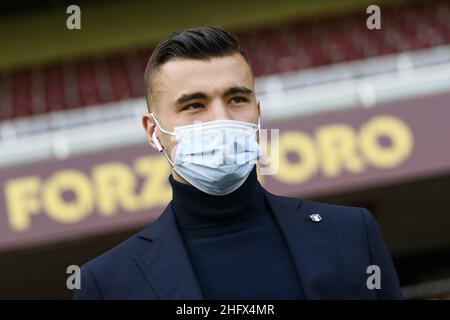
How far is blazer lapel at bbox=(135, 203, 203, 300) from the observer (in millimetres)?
2135

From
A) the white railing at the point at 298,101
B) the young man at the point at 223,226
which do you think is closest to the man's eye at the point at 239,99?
the young man at the point at 223,226

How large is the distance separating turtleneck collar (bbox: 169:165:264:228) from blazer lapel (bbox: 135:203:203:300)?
42 millimetres

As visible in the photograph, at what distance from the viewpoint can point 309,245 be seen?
86.4 inches

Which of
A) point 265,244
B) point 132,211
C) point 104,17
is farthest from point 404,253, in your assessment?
point 265,244

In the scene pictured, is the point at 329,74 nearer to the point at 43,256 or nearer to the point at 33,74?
the point at 43,256

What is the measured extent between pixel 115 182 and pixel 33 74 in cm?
493

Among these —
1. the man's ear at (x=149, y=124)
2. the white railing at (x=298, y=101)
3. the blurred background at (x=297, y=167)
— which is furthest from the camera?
the white railing at (x=298, y=101)

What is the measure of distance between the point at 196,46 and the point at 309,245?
0.56 m

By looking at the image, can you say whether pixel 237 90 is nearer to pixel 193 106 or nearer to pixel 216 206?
pixel 193 106

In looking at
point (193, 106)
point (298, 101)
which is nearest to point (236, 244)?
point (193, 106)

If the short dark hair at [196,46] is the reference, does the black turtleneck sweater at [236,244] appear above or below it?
below

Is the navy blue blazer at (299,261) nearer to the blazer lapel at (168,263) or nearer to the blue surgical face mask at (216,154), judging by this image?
the blazer lapel at (168,263)

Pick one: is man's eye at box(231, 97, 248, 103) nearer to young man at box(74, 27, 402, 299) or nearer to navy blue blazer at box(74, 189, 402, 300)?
young man at box(74, 27, 402, 299)

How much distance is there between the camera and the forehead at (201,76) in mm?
2189
